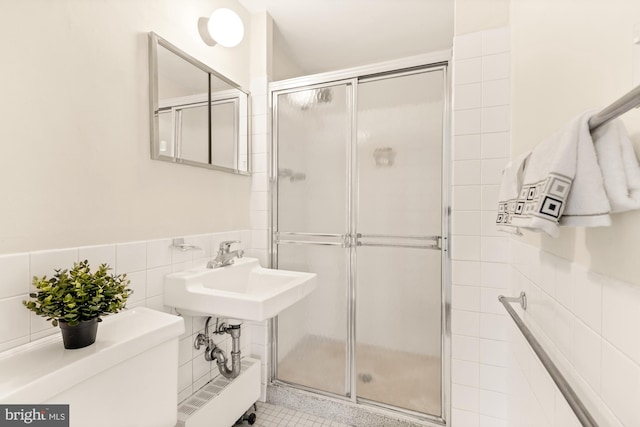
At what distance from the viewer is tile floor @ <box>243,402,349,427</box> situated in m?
1.76

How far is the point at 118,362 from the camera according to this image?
0.85 metres

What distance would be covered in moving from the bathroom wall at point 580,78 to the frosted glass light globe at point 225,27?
4.63 ft

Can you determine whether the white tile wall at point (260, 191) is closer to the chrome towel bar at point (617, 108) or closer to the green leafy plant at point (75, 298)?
the green leafy plant at point (75, 298)

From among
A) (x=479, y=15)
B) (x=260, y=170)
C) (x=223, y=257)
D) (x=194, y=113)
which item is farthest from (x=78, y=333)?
(x=479, y=15)

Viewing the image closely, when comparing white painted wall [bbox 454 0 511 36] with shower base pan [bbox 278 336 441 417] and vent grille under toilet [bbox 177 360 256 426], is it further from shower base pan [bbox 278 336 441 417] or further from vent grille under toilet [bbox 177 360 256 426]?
vent grille under toilet [bbox 177 360 256 426]

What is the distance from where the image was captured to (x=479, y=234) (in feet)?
4.99

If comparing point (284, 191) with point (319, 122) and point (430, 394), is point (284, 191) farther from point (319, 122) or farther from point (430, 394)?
point (430, 394)

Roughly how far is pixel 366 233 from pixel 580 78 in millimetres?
1196

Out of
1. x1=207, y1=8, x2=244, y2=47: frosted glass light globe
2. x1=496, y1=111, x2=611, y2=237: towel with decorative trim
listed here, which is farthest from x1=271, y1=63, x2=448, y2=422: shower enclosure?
x1=496, y1=111, x2=611, y2=237: towel with decorative trim

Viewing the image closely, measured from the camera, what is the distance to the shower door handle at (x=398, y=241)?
1650mm

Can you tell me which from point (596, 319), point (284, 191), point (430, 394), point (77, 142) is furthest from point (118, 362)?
point (430, 394)

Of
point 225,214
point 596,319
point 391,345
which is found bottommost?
point 391,345

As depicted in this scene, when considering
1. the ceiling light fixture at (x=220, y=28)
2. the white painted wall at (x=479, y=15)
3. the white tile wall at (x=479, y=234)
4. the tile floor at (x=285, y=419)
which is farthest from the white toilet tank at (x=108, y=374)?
the white painted wall at (x=479, y=15)

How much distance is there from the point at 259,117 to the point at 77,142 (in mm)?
1128
